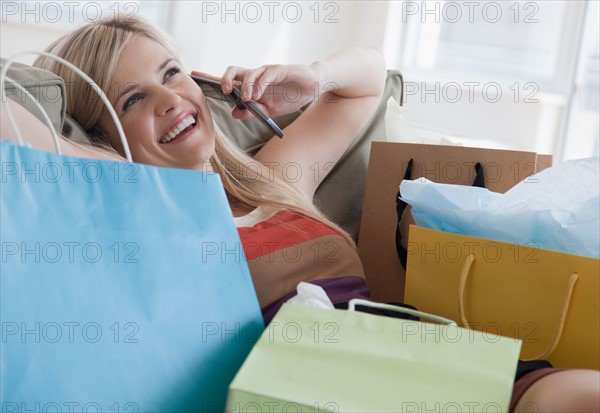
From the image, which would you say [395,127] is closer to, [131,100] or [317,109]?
[317,109]

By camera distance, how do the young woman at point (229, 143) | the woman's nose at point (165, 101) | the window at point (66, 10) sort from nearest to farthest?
the young woman at point (229, 143) < the woman's nose at point (165, 101) < the window at point (66, 10)

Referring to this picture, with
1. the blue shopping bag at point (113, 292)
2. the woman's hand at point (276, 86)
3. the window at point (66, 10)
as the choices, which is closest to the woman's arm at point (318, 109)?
the woman's hand at point (276, 86)

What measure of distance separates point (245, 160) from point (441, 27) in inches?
118

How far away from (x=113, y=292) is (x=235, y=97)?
706mm

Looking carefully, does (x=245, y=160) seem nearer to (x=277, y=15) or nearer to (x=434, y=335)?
(x=434, y=335)

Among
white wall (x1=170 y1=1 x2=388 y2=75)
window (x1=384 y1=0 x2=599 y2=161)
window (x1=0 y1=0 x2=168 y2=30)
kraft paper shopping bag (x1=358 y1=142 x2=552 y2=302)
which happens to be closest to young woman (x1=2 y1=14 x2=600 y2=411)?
kraft paper shopping bag (x1=358 y1=142 x2=552 y2=302)

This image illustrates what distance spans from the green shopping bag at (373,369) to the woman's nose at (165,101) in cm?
64

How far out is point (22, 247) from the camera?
876 mm

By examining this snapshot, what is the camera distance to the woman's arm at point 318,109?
1665 millimetres

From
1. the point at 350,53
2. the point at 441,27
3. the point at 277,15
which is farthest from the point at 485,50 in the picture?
the point at 350,53

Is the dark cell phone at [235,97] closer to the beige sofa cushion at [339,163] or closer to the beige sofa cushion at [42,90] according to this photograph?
the beige sofa cushion at [339,163]

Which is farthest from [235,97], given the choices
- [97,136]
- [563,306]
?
[563,306]

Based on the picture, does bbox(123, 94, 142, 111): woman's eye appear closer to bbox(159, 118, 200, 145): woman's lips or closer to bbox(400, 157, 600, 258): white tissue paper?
bbox(159, 118, 200, 145): woman's lips

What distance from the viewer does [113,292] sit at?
924mm
